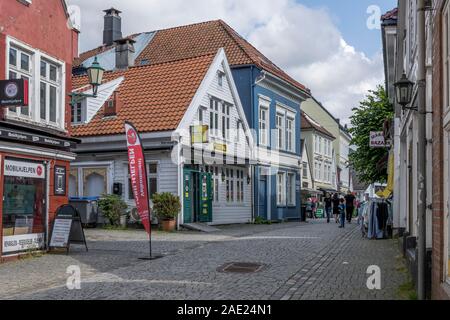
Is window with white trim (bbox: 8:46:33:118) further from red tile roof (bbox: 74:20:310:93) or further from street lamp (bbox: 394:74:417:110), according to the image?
red tile roof (bbox: 74:20:310:93)

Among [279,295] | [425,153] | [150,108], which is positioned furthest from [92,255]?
[150,108]

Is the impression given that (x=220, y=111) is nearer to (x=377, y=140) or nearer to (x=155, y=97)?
(x=155, y=97)

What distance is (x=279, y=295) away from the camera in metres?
8.48

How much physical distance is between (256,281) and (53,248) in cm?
625

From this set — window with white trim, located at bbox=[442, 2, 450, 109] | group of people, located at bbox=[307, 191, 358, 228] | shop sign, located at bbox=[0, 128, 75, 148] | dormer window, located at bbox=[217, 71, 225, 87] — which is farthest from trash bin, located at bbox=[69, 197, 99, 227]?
window with white trim, located at bbox=[442, 2, 450, 109]

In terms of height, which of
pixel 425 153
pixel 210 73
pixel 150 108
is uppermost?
pixel 210 73

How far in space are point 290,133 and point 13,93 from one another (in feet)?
77.8

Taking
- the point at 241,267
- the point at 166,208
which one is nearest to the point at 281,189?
the point at 166,208

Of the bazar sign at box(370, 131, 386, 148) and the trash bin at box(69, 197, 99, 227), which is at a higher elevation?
the bazar sign at box(370, 131, 386, 148)

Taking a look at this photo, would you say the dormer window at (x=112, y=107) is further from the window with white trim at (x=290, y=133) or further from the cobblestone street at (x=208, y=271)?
the window with white trim at (x=290, y=133)

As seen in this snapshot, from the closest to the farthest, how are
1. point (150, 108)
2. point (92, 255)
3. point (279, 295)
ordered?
point (279, 295) → point (92, 255) → point (150, 108)

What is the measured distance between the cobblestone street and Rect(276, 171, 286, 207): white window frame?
15031 mm

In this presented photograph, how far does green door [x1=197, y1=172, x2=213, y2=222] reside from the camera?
22875 mm
